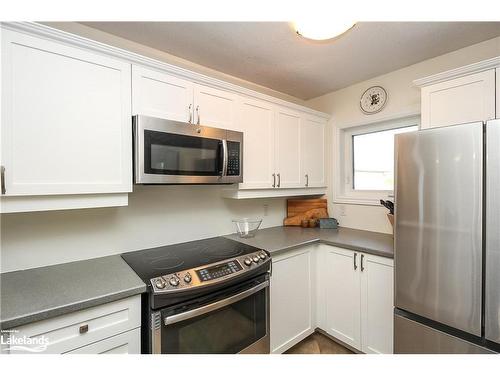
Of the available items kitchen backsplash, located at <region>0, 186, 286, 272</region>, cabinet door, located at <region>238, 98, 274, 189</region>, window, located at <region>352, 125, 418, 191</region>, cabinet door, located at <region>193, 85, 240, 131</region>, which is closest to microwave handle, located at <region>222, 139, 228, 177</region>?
cabinet door, located at <region>193, 85, 240, 131</region>

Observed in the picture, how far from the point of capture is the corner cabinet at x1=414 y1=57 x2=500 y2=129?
1.34m

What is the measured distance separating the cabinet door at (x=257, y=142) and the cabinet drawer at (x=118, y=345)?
1.16 m

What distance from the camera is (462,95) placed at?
144cm

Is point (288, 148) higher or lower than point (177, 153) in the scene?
higher

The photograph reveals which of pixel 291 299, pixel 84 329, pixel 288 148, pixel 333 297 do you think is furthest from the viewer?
pixel 288 148

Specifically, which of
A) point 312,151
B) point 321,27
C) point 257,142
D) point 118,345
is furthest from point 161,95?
point 312,151

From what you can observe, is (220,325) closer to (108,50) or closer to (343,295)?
(343,295)

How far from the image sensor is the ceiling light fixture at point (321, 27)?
1.17 meters

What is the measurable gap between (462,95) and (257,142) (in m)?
1.37

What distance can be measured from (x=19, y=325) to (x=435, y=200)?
185 cm

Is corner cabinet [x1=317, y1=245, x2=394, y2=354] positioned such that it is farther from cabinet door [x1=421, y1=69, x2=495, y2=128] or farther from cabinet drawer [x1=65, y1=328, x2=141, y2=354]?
cabinet drawer [x1=65, y1=328, x2=141, y2=354]

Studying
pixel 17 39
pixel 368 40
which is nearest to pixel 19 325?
pixel 17 39

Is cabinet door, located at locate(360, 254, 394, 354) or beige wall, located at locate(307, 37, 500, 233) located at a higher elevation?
beige wall, located at locate(307, 37, 500, 233)

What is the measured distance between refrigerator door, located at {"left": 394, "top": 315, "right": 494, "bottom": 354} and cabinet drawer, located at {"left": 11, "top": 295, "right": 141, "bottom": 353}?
141 centimetres
